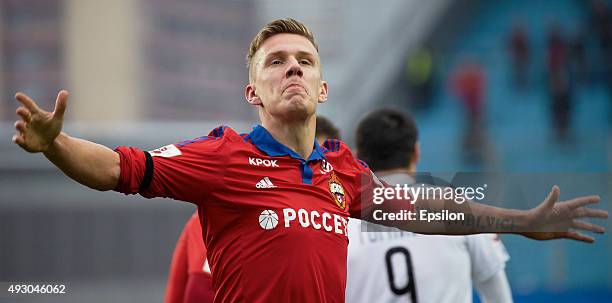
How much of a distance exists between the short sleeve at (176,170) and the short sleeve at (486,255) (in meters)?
1.69

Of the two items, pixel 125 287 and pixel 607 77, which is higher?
pixel 607 77

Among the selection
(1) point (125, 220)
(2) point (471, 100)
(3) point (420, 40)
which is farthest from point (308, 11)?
(1) point (125, 220)

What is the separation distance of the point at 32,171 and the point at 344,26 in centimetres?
1159

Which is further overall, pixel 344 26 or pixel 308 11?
pixel 308 11

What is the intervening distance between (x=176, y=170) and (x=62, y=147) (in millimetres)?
483

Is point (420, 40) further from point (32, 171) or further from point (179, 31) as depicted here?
point (179, 31)

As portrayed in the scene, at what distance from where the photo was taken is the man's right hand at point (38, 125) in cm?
304

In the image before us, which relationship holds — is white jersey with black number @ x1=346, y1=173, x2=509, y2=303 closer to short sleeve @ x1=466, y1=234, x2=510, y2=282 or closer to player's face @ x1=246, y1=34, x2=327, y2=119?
short sleeve @ x1=466, y1=234, x2=510, y2=282

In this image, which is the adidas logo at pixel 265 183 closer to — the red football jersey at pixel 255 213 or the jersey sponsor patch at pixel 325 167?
the red football jersey at pixel 255 213

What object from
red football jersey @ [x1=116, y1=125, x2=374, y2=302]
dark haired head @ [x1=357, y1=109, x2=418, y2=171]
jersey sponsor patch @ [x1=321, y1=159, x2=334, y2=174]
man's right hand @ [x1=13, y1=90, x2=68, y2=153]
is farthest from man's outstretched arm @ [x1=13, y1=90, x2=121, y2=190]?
dark haired head @ [x1=357, y1=109, x2=418, y2=171]

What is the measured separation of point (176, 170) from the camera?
3512 millimetres

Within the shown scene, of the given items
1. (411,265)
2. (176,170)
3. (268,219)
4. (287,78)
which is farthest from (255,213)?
(411,265)

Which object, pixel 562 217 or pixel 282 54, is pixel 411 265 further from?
pixel 282 54

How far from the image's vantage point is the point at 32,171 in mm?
14977
